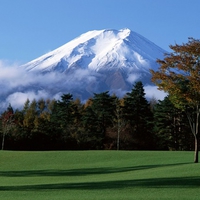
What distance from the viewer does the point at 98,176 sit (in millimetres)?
22828

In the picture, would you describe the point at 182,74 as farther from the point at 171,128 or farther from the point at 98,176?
the point at 171,128

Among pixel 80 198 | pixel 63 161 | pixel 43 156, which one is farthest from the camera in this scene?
pixel 43 156

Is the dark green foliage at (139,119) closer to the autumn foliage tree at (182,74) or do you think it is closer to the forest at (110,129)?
the forest at (110,129)

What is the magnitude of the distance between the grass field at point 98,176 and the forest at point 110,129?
60.3 ft

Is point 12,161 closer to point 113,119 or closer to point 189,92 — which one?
point 189,92

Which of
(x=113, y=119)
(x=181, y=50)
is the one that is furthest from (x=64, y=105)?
(x=181, y=50)

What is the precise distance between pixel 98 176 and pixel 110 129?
32.8 metres

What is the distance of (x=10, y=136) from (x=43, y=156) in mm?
20436

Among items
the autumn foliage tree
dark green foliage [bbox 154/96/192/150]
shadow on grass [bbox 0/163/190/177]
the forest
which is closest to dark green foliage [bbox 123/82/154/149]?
the forest

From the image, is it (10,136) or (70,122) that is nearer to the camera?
(10,136)

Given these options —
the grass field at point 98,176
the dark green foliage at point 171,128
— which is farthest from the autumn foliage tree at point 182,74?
the dark green foliage at point 171,128

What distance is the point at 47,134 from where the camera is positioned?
55.1 meters

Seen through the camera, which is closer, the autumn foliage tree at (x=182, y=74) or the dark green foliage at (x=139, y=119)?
the autumn foliage tree at (x=182, y=74)

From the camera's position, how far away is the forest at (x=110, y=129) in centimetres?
5375
